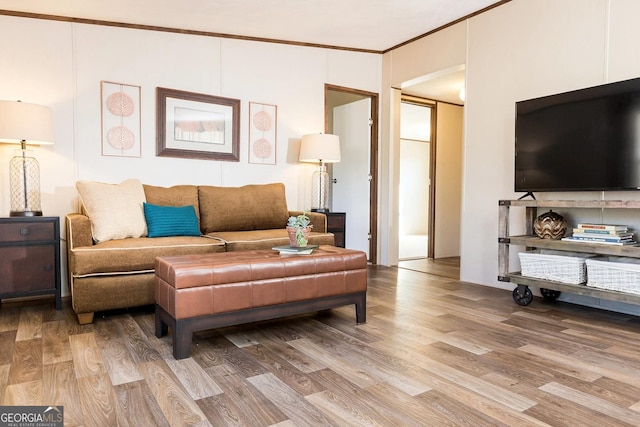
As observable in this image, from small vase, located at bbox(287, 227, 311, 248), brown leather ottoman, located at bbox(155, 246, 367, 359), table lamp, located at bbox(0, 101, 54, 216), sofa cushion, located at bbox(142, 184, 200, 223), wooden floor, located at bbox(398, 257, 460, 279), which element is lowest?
wooden floor, located at bbox(398, 257, 460, 279)

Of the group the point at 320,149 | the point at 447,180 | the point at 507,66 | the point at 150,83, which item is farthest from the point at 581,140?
the point at 150,83

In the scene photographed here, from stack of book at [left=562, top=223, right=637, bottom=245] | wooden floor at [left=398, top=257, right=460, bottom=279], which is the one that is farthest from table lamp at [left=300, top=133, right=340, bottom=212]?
stack of book at [left=562, top=223, right=637, bottom=245]

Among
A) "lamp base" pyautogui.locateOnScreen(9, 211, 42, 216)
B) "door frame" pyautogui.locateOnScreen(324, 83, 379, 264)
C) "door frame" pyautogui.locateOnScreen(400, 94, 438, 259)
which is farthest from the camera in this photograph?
"door frame" pyautogui.locateOnScreen(400, 94, 438, 259)

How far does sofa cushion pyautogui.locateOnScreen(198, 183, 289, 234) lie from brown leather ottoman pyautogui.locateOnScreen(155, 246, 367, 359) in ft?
4.32

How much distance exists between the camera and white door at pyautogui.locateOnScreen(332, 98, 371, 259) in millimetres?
5223

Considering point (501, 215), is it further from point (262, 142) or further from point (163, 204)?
point (163, 204)

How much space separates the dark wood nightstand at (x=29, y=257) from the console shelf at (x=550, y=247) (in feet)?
11.2

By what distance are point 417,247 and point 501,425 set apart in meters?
5.48

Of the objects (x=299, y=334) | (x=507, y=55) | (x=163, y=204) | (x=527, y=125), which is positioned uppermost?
(x=507, y=55)

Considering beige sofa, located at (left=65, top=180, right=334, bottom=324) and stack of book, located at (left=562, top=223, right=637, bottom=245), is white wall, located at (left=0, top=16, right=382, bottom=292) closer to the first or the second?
beige sofa, located at (left=65, top=180, right=334, bottom=324)

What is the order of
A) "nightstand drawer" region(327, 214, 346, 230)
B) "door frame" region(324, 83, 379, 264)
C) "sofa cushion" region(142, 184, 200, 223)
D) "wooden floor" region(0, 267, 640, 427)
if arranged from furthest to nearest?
"door frame" region(324, 83, 379, 264)
"nightstand drawer" region(327, 214, 346, 230)
"sofa cushion" region(142, 184, 200, 223)
"wooden floor" region(0, 267, 640, 427)

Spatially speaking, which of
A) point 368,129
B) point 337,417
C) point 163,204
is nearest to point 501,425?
point 337,417

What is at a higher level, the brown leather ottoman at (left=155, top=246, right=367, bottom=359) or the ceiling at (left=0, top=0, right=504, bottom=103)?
the ceiling at (left=0, top=0, right=504, bottom=103)

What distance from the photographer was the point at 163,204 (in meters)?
3.62
